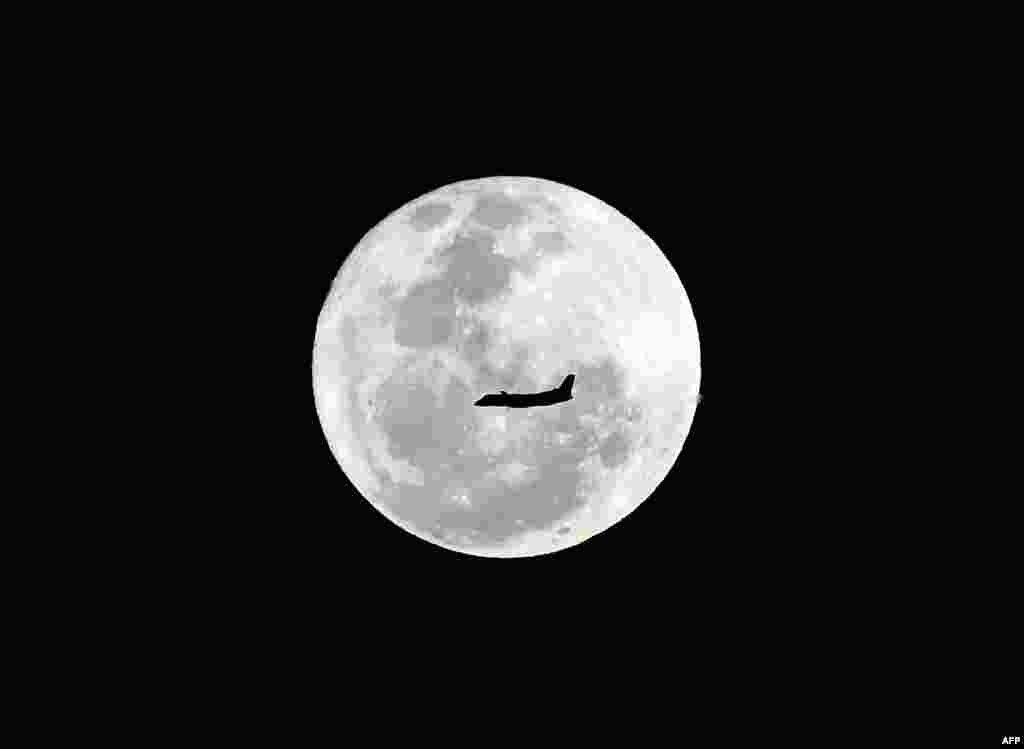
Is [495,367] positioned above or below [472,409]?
above

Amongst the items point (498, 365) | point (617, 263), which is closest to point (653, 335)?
point (617, 263)

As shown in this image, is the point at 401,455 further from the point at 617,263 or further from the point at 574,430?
the point at 617,263

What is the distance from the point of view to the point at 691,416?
6.42m

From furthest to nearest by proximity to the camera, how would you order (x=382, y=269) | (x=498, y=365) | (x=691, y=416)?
(x=691, y=416), (x=382, y=269), (x=498, y=365)

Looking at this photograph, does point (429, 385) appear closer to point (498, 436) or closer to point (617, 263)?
point (498, 436)

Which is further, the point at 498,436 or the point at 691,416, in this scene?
the point at 691,416

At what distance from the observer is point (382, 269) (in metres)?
6.02

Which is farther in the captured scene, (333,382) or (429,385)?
(333,382)

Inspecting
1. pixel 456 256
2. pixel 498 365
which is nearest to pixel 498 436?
pixel 498 365

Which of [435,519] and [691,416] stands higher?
[691,416]

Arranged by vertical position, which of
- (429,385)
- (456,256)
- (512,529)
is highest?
(456,256)

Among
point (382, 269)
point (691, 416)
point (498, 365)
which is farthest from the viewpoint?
point (691, 416)

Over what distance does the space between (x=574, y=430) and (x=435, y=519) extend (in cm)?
91

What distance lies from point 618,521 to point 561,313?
1.37m
